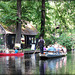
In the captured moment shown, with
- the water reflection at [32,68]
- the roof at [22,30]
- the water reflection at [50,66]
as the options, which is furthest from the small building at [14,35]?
the water reflection at [32,68]

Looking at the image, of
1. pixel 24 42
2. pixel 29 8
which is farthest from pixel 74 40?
pixel 29 8

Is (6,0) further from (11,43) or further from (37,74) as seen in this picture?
(37,74)

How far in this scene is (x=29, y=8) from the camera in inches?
1499

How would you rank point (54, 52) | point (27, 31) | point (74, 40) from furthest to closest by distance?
point (74, 40) → point (27, 31) → point (54, 52)

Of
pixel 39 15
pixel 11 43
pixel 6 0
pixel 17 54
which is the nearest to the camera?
pixel 17 54

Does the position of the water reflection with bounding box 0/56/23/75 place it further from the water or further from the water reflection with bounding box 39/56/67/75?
the water reflection with bounding box 39/56/67/75

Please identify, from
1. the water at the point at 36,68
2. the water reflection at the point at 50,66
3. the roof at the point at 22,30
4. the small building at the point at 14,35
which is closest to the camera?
the water at the point at 36,68

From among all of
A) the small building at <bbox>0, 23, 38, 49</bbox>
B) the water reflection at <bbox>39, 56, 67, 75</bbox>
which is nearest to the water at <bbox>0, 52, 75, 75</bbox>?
the water reflection at <bbox>39, 56, 67, 75</bbox>

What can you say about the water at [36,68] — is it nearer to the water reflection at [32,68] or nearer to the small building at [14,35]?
the water reflection at [32,68]

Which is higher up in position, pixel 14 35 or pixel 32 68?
pixel 14 35

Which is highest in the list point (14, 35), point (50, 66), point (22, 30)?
point (22, 30)

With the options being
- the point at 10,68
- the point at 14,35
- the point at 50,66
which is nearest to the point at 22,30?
the point at 14,35

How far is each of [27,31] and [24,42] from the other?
9.19ft

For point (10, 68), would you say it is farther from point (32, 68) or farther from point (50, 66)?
point (50, 66)
